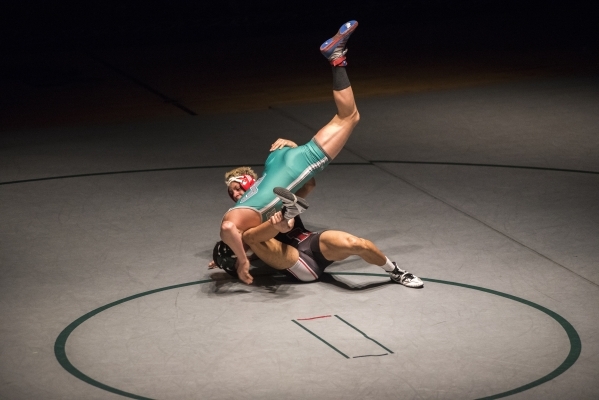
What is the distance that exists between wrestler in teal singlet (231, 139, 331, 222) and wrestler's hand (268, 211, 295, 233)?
0.46 meters

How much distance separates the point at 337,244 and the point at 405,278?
52 centimetres

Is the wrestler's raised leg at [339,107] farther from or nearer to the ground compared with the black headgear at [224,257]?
farther from the ground

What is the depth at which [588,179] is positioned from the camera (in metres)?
8.70

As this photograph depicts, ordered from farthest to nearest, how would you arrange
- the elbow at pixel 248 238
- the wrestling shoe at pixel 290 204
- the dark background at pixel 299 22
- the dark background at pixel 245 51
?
the dark background at pixel 299 22, the dark background at pixel 245 51, the elbow at pixel 248 238, the wrestling shoe at pixel 290 204

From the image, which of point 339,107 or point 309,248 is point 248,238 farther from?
point 339,107

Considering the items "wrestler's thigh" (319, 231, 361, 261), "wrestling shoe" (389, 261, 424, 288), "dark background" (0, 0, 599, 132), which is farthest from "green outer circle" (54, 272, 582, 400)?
"dark background" (0, 0, 599, 132)

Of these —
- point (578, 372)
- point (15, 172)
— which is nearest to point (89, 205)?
point (15, 172)

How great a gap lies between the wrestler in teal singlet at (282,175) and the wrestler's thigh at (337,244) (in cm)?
41

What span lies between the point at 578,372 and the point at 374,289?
64.0 inches

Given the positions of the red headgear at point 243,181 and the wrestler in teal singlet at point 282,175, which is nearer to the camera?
the wrestler in teal singlet at point 282,175

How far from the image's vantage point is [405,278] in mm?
6531

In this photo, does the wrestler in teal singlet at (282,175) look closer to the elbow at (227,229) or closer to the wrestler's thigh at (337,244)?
the elbow at (227,229)

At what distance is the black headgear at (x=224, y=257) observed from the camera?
6512mm

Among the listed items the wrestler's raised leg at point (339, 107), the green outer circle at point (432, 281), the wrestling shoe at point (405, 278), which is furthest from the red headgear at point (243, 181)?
the wrestling shoe at point (405, 278)
